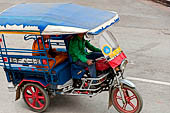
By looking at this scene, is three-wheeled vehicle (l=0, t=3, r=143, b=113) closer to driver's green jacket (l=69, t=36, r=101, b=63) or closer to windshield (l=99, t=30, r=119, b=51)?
windshield (l=99, t=30, r=119, b=51)

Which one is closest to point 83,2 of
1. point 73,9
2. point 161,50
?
point 161,50

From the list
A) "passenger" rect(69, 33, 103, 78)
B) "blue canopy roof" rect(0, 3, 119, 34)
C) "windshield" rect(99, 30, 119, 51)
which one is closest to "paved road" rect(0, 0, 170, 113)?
"passenger" rect(69, 33, 103, 78)

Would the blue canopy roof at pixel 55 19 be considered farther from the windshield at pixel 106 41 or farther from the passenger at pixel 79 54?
the passenger at pixel 79 54

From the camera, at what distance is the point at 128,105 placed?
5750mm

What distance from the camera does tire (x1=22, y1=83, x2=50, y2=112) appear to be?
5.54 m

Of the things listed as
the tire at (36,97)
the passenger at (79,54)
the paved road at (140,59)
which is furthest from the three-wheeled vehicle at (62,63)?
the paved road at (140,59)

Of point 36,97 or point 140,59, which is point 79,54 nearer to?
point 36,97

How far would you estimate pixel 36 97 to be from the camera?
568 cm

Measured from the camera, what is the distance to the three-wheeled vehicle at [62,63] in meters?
4.98

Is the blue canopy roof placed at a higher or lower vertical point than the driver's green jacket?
higher

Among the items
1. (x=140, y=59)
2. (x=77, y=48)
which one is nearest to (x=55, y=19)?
(x=77, y=48)

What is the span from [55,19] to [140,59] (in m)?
3.81

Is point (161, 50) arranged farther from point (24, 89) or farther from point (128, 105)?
point (24, 89)

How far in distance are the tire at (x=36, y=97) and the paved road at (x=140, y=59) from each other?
0.65 feet
